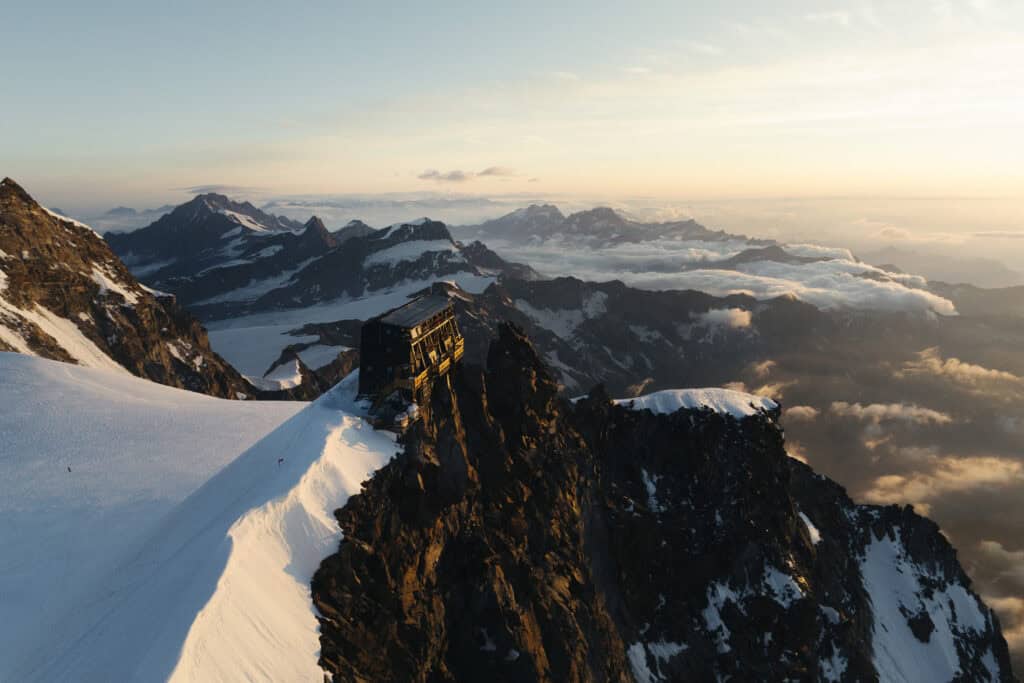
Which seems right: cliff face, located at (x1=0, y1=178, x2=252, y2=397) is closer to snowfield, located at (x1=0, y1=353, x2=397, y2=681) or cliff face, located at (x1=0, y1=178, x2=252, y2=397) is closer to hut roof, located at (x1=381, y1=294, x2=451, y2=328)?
snowfield, located at (x1=0, y1=353, x2=397, y2=681)

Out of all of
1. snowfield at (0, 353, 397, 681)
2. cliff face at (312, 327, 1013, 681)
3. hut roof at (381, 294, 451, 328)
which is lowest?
cliff face at (312, 327, 1013, 681)

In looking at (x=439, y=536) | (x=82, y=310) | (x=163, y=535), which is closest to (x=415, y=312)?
(x=439, y=536)

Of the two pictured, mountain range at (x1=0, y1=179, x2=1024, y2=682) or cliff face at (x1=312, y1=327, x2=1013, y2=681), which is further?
cliff face at (x1=312, y1=327, x2=1013, y2=681)

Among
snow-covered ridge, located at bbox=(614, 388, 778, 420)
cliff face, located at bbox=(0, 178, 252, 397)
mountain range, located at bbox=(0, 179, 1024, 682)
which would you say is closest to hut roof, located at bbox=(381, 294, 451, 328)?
mountain range, located at bbox=(0, 179, 1024, 682)

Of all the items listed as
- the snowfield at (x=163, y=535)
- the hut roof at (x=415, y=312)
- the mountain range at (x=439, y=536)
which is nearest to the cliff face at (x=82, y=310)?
the mountain range at (x=439, y=536)

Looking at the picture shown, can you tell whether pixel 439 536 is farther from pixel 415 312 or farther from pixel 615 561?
pixel 615 561

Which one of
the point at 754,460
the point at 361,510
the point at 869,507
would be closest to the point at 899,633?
the point at 869,507
